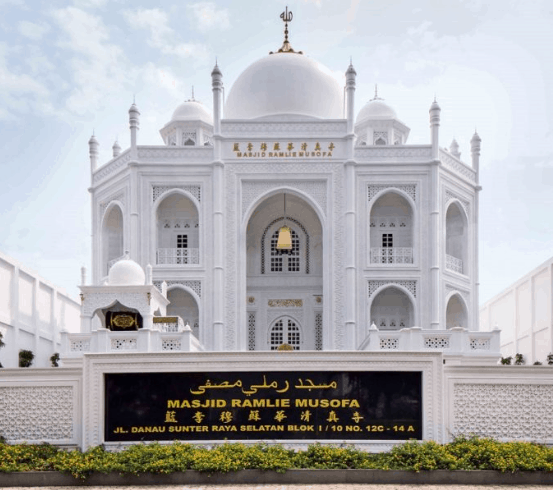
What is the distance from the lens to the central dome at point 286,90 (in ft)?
91.3

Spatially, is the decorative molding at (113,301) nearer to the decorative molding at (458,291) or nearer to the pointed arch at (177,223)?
the pointed arch at (177,223)

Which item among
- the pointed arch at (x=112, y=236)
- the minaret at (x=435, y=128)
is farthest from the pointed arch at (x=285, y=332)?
the minaret at (x=435, y=128)

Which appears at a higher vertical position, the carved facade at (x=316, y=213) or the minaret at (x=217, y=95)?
the minaret at (x=217, y=95)

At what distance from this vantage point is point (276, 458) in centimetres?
1159

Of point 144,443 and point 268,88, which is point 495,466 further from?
point 268,88

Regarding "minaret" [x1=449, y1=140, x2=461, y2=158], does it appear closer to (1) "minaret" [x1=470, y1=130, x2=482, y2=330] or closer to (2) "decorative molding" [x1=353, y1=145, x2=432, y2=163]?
(1) "minaret" [x1=470, y1=130, x2=482, y2=330]

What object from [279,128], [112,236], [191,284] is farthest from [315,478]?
[112,236]

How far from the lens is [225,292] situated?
24.6 metres

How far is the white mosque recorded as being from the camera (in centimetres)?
2477

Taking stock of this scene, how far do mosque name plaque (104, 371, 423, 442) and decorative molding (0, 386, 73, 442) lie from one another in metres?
0.95

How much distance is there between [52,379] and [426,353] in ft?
22.0

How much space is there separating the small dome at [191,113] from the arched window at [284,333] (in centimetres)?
914

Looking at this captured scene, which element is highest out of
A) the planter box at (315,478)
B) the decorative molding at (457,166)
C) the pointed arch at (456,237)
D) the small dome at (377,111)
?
the small dome at (377,111)

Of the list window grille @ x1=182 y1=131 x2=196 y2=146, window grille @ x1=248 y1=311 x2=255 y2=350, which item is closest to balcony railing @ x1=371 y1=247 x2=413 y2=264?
window grille @ x1=248 y1=311 x2=255 y2=350
